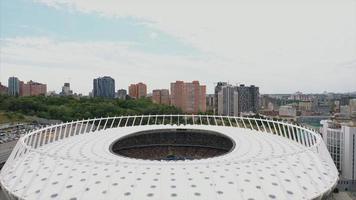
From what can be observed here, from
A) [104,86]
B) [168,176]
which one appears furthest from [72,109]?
[168,176]

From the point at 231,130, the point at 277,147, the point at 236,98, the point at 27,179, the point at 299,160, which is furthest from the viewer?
the point at 236,98

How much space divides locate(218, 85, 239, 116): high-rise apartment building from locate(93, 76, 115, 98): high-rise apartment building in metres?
71.0

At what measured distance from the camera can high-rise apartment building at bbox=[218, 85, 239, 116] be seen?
136 m

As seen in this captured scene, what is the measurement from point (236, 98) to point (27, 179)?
117519 mm

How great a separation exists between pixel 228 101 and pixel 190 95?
56.9 feet

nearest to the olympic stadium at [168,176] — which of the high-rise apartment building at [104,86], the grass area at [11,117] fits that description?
the grass area at [11,117]

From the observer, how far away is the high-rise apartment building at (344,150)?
178 feet

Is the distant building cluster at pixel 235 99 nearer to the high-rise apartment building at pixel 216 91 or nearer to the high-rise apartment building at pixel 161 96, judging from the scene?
the high-rise apartment building at pixel 216 91

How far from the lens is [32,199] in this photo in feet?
77.3

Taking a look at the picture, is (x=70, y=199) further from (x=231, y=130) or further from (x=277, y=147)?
(x=231, y=130)

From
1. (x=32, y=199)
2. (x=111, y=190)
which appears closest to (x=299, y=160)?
(x=111, y=190)

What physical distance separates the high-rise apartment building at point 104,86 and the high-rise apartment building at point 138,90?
11.2 meters

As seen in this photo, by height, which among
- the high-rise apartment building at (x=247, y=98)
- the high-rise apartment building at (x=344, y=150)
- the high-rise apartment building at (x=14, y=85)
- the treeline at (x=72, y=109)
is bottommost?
the high-rise apartment building at (x=344, y=150)

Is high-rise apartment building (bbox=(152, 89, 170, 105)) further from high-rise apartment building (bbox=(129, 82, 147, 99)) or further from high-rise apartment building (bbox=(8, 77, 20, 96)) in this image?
high-rise apartment building (bbox=(8, 77, 20, 96))
